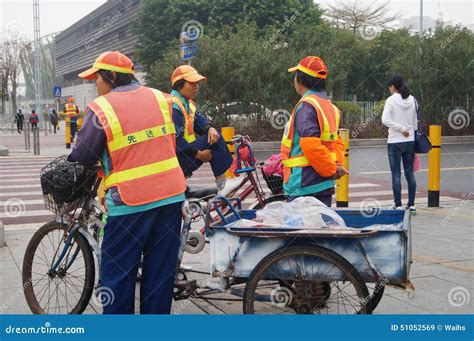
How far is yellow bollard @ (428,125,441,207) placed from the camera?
28.0 ft

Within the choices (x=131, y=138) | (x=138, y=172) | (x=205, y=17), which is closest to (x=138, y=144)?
(x=131, y=138)

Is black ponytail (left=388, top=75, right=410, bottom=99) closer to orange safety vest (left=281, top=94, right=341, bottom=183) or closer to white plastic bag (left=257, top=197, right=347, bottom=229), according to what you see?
orange safety vest (left=281, top=94, right=341, bottom=183)

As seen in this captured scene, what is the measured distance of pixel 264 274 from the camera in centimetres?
374

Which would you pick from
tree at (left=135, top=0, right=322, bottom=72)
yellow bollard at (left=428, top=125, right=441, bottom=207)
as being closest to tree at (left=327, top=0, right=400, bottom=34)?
tree at (left=135, top=0, right=322, bottom=72)

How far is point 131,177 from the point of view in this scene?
3529mm

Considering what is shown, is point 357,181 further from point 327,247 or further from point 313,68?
point 327,247

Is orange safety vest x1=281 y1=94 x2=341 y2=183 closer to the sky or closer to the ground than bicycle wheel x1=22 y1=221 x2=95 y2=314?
closer to the sky

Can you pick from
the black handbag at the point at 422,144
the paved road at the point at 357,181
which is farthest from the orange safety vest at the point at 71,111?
the black handbag at the point at 422,144

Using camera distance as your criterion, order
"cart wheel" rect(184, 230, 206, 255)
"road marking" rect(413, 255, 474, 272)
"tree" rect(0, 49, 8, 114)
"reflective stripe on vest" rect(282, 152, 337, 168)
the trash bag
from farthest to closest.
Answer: "tree" rect(0, 49, 8, 114), "road marking" rect(413, 255, 474, 272), "reflective stripe on vest" rect(282, 152, 337, 168), "cart wheel" rect(184, 230, 206, 255), the trash bag

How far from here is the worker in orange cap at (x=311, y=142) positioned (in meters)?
4.59

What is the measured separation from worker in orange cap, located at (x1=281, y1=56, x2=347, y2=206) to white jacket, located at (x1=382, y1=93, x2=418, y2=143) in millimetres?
3405

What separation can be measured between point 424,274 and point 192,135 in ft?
7.78

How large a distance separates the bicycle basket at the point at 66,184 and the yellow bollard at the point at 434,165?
5.64 meters

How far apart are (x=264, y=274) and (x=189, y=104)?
6.33 ft
